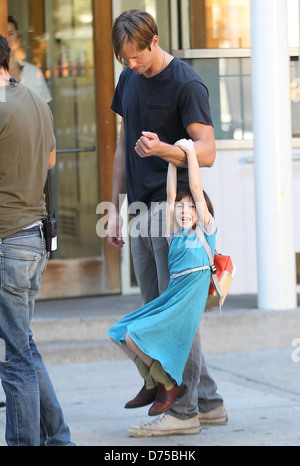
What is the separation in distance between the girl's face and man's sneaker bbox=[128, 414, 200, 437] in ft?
2.92

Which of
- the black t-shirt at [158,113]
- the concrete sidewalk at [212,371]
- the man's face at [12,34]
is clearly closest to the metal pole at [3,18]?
the man's face at [12,34]

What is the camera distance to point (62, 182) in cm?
727

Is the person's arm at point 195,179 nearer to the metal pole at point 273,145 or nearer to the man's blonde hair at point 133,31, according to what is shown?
the man's blonde hair at point 133,31

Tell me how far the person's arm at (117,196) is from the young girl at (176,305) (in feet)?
1.21

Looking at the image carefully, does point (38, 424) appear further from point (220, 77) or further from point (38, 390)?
point (220, 77)

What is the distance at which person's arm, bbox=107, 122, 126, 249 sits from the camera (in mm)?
4422

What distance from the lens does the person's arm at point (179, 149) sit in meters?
3.69

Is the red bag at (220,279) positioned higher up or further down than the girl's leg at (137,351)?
higher up

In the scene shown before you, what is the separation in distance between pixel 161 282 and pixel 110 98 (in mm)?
3004

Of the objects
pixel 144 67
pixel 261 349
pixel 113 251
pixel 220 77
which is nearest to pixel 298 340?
pixel 261 349

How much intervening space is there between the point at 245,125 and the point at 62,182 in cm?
148

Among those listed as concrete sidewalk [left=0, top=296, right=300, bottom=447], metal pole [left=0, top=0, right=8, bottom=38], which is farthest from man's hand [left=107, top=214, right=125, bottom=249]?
metal pole [left=0, top=0, right=8, bottom=38]

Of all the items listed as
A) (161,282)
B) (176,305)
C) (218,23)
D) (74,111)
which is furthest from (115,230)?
(218,23)
